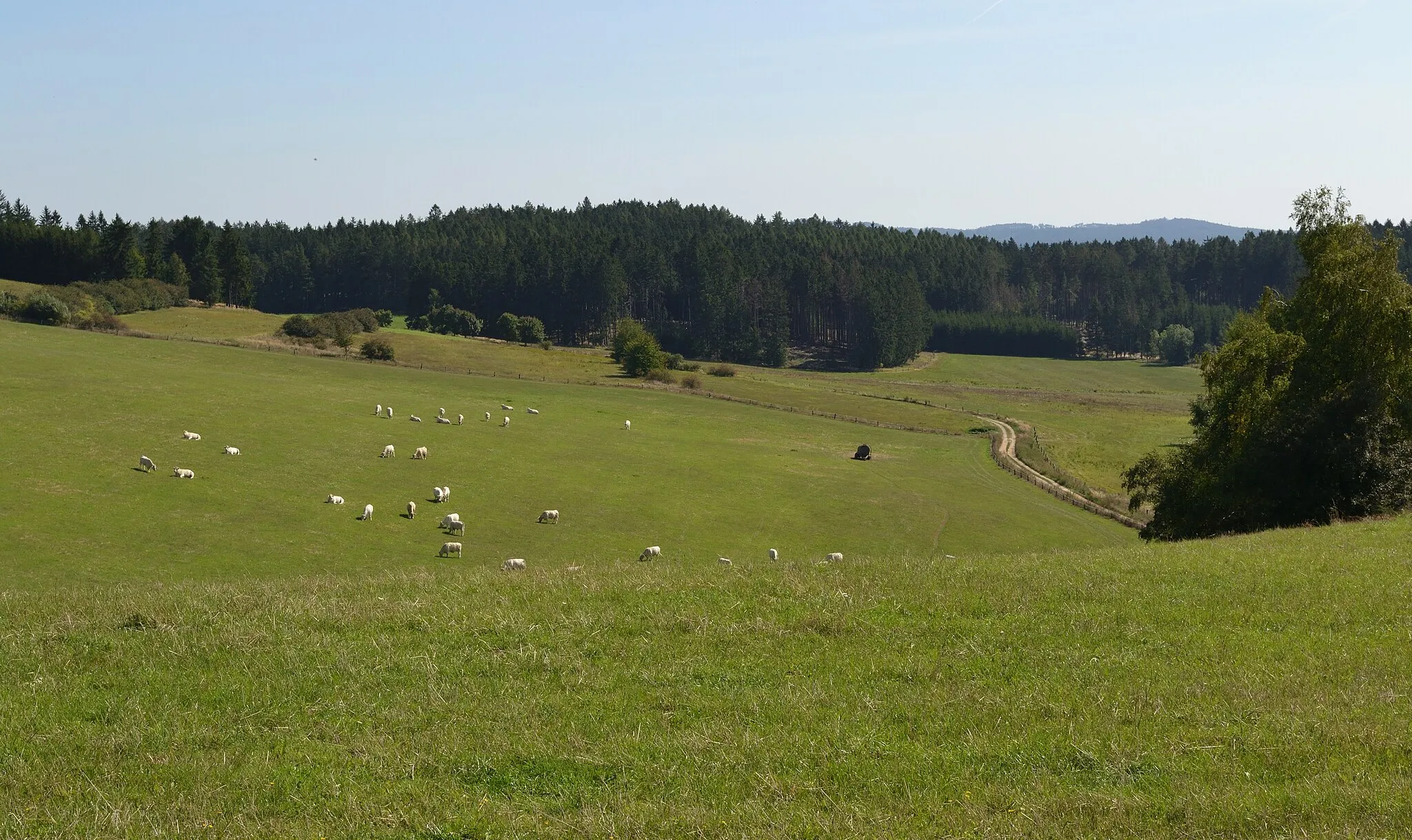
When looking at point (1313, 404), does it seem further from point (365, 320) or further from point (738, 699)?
point (365, 320)

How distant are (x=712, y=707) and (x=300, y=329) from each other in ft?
412

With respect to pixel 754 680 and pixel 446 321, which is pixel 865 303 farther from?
pixel 754 680

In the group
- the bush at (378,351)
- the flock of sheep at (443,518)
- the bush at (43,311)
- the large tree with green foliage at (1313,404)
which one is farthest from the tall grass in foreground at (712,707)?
the bush at (43,311)

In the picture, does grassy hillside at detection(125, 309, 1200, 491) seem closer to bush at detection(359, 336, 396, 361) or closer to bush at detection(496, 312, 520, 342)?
bush at detection(359, 336, 396, 361)

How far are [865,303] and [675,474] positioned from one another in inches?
5354

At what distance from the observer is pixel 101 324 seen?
370 ft

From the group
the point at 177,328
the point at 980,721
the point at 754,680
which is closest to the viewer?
the point at 980,721

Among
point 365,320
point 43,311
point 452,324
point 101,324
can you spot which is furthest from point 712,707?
point 452,324

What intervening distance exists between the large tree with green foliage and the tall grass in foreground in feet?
65.3

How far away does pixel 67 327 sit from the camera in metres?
107

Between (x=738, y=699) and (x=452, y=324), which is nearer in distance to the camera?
(x=738, y=699)

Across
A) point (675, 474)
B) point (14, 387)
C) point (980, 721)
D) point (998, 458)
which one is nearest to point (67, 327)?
point (14, 387)

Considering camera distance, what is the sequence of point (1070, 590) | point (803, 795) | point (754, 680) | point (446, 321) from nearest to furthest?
point (803, 795) < point (754, 680) < point (1070, 590) < point (446, 321)

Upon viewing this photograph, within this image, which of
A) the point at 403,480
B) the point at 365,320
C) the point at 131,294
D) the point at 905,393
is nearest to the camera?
the point at 403,480
